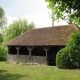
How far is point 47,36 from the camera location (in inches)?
1156

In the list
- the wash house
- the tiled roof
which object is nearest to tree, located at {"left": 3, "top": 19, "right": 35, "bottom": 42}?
the wash house

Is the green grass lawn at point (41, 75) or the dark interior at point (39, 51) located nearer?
the green grass lawn at point (41, 75)

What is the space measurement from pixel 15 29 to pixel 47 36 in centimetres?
2130

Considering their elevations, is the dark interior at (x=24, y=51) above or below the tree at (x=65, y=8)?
below

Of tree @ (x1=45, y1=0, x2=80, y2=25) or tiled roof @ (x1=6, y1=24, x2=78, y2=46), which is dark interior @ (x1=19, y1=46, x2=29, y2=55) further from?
tree @ (x1=45, y1=0, x2=80, y2=25)

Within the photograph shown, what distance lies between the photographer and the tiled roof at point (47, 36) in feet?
87.7

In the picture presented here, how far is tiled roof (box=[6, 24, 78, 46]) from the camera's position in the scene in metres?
26.7

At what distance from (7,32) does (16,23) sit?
381cm

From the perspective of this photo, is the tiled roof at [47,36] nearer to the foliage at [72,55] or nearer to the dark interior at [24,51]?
the dark interior at [24,51]

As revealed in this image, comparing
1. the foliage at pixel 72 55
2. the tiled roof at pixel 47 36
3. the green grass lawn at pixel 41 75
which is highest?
the tiled roof at pixel 47 36

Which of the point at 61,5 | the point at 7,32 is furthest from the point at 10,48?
the point at 61,5

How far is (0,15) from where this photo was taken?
6912 cm

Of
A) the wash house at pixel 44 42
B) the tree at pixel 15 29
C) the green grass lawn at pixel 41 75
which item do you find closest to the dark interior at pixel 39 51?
the wash house at pixel 44 42

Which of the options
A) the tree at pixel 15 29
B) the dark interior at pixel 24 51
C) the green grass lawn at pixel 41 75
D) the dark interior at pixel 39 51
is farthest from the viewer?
the tree at pixel 15 29
